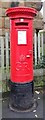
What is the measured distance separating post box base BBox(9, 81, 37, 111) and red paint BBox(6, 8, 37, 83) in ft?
0.34

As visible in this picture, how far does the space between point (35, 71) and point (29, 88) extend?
1152mm

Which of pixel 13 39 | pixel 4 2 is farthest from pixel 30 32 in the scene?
pixel 4 2

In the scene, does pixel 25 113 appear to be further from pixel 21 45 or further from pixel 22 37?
pixel 22 37

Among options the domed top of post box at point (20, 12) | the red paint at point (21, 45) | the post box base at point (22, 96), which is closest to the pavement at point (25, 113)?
the post box base at point (22, 96)

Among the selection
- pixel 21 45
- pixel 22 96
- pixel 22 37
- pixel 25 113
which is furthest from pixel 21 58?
pixel 25 113

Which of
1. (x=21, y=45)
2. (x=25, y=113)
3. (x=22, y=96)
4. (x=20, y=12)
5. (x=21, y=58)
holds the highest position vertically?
(x=20, y=12)

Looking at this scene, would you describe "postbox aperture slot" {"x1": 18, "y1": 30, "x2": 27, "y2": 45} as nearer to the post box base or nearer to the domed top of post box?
the domed top of post box

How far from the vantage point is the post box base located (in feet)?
11.8

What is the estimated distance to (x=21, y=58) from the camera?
3500mm

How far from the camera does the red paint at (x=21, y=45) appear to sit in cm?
337

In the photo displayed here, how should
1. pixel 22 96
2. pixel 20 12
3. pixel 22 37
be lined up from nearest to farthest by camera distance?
1. pixel 20 12
2. pixel 22 37
3. pixel 22 96

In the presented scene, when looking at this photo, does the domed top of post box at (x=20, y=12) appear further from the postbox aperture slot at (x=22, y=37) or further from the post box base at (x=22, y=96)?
the post box base at (x=22, y=96)

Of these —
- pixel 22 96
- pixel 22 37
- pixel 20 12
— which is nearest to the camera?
pixel 20 12

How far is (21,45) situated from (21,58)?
0.23m
